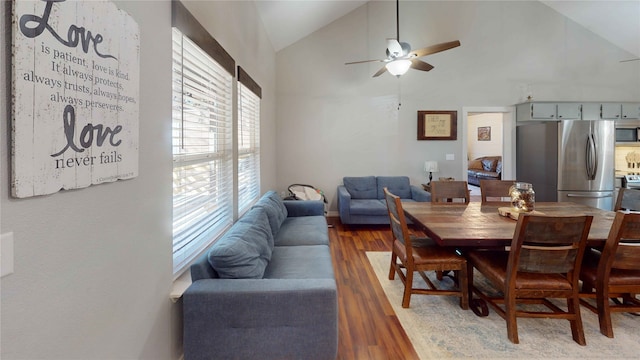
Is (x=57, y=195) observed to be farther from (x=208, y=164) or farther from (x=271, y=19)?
(x=271, y=19)

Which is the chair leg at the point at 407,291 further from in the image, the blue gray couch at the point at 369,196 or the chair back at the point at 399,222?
the blue gray couch at the point at 369,196

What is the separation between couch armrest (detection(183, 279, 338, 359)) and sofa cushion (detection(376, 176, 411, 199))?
4.15m

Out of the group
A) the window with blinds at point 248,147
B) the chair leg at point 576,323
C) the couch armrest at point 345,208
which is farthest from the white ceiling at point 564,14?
the chair leg at point 576,323

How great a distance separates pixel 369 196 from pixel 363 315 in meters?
3.38

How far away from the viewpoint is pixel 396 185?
5664 millimetres

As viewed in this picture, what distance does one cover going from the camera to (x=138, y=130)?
53.0 inches

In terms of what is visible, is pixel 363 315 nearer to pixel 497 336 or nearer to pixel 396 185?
pixel 497 336

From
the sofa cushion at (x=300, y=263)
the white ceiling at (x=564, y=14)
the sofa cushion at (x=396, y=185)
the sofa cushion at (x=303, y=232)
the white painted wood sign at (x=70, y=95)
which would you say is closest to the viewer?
the white painted wood sign at (x=70, y=95)

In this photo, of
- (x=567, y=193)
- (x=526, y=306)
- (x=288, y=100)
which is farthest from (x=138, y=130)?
(x=567, y=193)

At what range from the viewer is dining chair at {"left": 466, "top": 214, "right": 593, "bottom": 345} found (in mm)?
1928

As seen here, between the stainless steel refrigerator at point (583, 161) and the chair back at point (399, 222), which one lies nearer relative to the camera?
the chair back at point (399, 222)

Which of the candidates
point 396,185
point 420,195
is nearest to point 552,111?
point 420,195

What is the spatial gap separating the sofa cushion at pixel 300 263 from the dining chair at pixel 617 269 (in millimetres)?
1812

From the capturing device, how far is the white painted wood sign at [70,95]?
2.65 feet
